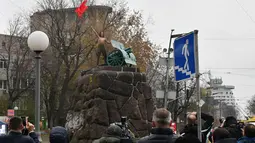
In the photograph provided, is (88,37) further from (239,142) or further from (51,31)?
(239,142)

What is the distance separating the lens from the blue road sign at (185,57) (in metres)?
6.30

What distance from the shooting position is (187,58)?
640 cm

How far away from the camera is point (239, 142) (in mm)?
6473

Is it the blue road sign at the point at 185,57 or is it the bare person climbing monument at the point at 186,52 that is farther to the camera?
the bare person climbing monument at the point at 186,52

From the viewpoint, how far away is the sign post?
20.3ft

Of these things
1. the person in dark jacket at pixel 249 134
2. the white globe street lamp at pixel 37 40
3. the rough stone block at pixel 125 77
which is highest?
the white globe street lamp at pixel 37 40

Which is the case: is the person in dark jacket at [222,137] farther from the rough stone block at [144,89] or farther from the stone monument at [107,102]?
the rough stone block at [144,89]

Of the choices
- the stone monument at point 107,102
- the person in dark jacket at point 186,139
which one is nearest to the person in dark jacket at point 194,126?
the person in dark jacket at point 186,139

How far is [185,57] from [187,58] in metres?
0.08

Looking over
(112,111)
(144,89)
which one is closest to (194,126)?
(112,111)

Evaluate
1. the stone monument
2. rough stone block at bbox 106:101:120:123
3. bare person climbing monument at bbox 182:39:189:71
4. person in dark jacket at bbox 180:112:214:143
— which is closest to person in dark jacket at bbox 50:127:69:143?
person in dark jacket at bbox 180:112:214:143

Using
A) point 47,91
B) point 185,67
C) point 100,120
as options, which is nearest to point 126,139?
point 185,67

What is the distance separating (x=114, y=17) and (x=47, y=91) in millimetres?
12417

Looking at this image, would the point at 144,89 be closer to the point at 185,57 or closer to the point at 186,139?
the point at 185,57
